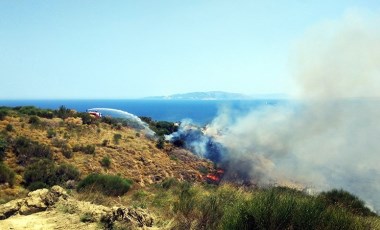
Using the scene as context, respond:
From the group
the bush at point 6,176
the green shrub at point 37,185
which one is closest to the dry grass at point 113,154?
the bush at point 6,176

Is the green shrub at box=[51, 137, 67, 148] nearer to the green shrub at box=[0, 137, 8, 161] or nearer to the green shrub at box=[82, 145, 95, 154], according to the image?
the green shrub at box=[82, 145, 95, 154]

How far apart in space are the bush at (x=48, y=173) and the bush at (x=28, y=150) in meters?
1.74

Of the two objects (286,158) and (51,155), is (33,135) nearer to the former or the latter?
(51,155)

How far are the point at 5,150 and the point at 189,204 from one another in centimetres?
2364

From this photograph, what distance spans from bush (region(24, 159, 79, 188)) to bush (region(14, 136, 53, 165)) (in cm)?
174

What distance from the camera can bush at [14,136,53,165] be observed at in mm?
32062

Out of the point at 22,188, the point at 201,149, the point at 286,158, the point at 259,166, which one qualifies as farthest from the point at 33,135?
the point at 286,158

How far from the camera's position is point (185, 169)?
41.0 m

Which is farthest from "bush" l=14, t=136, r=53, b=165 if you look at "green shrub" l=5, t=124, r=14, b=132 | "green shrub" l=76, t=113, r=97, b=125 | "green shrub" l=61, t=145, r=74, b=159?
"green shrub" l=76, t=113, r=97, b=125

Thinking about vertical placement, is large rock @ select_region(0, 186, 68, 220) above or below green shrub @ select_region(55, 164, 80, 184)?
above

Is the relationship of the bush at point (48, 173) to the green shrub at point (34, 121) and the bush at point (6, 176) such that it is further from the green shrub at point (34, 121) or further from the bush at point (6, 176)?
the green shrub at point (34, 121)

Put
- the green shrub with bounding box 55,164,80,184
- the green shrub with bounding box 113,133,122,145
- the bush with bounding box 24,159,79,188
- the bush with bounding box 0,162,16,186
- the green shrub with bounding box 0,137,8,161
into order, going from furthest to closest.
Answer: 1. the green shrub with bounding box 113,133,122,145
2. the green shrub with bounding box 0,137,8,161
3. the green shrub with bounding box 55,164,80,184
4. the bush with bounding box 24,159,79,188
5. the bush with bounding box 0,162,16,186

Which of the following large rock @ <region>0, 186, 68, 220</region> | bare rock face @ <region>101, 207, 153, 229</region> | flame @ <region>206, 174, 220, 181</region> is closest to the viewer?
bare rock face @ <region>101, 207, 153, 229</region>

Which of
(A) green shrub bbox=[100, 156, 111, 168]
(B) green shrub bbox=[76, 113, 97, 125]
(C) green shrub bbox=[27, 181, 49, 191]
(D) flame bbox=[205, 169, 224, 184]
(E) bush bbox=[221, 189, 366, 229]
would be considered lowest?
(D) flame bbox=[205, 169, 224, 184]
